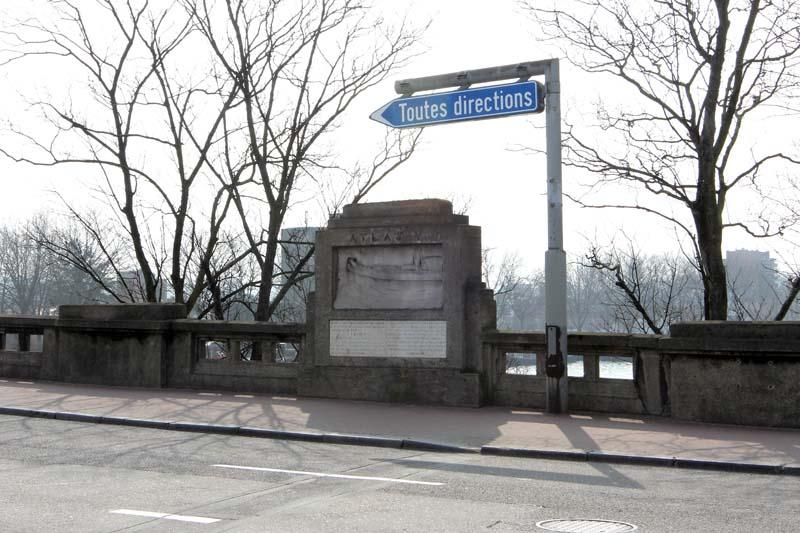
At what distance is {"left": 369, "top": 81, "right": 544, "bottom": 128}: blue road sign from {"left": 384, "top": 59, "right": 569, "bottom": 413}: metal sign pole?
0.65 ft

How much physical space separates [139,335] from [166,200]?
11.1m

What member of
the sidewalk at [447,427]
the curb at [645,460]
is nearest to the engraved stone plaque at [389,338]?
the sidewalk at [447,427]

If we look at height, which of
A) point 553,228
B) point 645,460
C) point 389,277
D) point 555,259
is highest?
point 553,228

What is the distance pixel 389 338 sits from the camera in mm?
13977

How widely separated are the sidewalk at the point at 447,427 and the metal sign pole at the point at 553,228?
65 cm

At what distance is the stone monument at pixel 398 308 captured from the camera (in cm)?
1359

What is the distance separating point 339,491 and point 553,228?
635 cm

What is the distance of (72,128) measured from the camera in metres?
25.7

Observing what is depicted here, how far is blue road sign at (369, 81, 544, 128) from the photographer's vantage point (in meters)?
12.9

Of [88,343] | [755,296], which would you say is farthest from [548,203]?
[755,296]

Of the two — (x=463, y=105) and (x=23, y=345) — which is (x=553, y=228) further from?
(x=23, y=345)

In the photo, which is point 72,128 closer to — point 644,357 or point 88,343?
point 88,343

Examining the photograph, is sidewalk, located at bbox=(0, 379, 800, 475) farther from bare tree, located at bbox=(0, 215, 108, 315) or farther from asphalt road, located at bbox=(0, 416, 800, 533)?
bare tree, located at bbox=(0, 215, 108, 315)

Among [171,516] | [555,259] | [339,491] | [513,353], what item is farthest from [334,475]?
[513,353]
